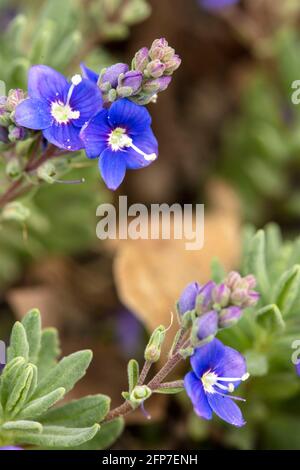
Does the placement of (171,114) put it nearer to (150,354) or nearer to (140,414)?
(140,414)

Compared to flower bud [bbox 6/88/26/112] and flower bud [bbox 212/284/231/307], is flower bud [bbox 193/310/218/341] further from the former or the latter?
flower bud [bbox 6/88/26/112]

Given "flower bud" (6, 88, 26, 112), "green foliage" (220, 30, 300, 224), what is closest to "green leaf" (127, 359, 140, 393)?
"flower bud" (6, 88, 26, 112)

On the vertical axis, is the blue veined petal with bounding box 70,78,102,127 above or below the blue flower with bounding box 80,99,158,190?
above

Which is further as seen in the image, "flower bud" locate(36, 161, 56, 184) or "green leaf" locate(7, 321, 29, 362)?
"flower bud" locate(36, 161, 56, 184)

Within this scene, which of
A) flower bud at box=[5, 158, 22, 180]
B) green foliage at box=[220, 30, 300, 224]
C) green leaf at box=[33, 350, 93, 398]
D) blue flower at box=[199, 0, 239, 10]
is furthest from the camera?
blue flower at box=[199, 0, 239, 10]

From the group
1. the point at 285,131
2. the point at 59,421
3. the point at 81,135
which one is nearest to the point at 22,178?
the point at 81,135

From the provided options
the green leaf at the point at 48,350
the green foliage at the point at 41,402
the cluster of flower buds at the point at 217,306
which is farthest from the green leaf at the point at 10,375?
the cluster of flower buds at the point at 217,306

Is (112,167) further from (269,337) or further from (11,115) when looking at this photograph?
(269,337)
